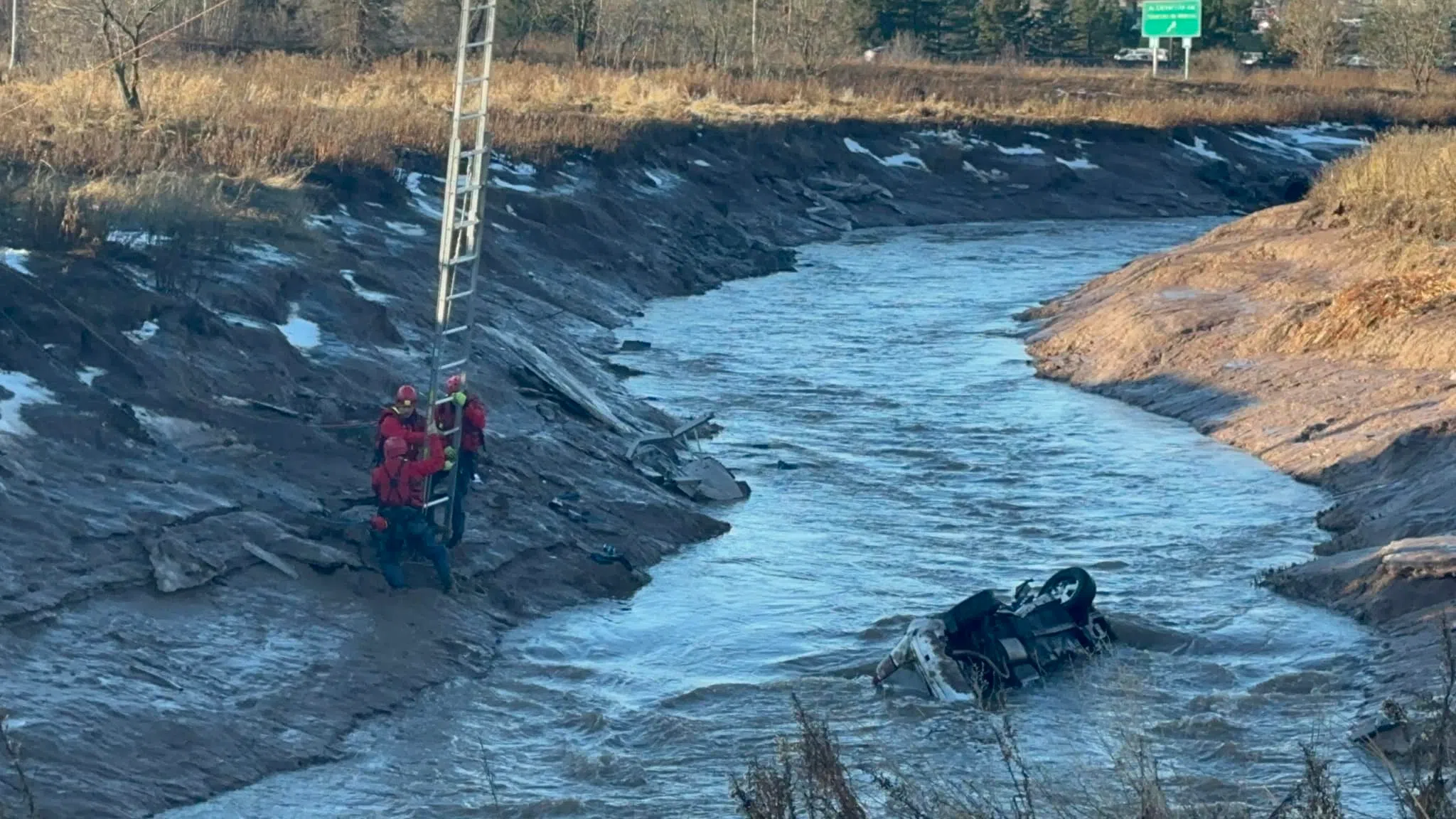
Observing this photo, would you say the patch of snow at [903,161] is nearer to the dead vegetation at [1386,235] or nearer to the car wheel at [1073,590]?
the dead vegetation at [1386,235]

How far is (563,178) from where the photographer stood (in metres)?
30.4

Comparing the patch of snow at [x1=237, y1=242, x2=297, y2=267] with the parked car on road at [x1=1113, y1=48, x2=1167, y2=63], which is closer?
the patch of snow at [x1=237, y1=242, x2=297, y2=267]

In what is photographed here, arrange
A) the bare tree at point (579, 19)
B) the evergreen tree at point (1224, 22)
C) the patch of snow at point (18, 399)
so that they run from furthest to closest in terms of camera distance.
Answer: the evergreen tree at point (1224, 22) < the bare tree at point (579, 19) < the patch of snow at point (18, 399)

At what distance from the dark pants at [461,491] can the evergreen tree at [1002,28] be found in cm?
6186

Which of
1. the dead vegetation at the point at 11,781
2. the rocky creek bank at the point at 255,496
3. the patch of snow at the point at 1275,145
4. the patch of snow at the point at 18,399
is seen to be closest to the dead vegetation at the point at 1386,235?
the rocky creek bank at the point at 255,496

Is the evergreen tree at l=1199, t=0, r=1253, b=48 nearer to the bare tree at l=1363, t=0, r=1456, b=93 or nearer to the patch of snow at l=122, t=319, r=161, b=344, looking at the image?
the bare tree at l=1363, t=0, r=1456, b=93

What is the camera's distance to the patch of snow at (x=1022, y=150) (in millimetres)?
44625

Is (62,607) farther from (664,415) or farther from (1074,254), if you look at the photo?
(1074,254)

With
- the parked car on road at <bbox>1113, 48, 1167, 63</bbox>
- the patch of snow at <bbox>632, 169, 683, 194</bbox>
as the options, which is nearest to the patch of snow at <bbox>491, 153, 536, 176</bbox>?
the patch of snow at <bbox>632, 169, 683, 194</bbox>

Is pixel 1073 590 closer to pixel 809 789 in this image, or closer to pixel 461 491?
pixel 461 491

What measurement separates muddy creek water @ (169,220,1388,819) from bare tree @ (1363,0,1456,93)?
4585 cm

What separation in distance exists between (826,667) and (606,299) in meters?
15.1

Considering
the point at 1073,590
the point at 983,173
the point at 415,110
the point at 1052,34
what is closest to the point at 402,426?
the point at 1073,590

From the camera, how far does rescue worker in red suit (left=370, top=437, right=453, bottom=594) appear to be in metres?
11.8
